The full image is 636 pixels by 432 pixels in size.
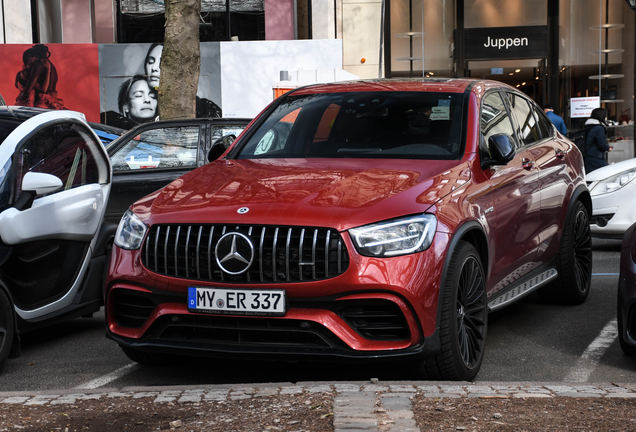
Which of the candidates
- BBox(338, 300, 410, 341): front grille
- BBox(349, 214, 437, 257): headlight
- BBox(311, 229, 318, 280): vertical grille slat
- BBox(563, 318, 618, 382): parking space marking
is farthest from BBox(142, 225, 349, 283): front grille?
BBox(563, 318, 618, 382): parking space marking

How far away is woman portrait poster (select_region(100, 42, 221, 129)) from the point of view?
64.6 feet

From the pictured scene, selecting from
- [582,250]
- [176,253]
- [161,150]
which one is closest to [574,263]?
[582,250]

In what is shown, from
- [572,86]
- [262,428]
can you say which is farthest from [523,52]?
[262,428]

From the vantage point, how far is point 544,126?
687 centimetres

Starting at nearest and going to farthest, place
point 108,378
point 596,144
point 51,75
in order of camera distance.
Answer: point 108,378
point 596,144
point 51,75

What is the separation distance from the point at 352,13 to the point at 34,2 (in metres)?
8.60

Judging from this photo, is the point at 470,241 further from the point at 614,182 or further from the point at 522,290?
the point at 614,182

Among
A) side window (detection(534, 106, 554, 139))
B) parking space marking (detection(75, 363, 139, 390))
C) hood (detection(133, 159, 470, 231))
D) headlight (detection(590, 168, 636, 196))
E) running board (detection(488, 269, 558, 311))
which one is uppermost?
side window (detection(534, 106, 554, 139))

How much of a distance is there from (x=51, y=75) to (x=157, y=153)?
1136 centimetres

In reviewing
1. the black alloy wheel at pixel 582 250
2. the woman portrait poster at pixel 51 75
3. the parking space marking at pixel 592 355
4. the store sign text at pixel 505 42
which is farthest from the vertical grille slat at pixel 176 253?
the store sign text at pixel 505 42

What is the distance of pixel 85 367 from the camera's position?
5.18 meters

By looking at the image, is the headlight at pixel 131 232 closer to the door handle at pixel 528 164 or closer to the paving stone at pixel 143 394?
the paving stone at pixel 143 394

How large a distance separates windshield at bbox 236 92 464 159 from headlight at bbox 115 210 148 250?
45.5 inches

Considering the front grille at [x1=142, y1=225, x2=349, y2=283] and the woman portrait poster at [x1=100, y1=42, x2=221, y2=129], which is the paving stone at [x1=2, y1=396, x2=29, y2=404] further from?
the woman portrait poster at [x1=100, y1=42, x2=221, y2=129]
